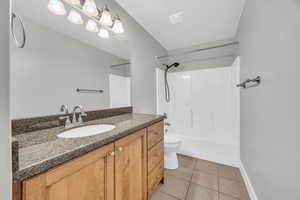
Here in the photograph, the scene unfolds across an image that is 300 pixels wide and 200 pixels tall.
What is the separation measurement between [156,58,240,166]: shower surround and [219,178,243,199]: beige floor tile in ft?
1.43

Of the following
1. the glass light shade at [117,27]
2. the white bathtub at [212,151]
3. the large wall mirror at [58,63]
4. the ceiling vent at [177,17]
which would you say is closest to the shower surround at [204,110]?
the white bathtub at [212,151]

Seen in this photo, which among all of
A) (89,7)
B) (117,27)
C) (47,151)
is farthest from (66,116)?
(117,27)

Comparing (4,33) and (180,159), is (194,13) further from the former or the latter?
(180,159)

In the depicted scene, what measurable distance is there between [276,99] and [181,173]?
1.44 m

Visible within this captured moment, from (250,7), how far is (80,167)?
205 centimetres

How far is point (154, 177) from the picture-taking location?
127 centimetres

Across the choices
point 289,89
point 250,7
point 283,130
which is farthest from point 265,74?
point 250,7

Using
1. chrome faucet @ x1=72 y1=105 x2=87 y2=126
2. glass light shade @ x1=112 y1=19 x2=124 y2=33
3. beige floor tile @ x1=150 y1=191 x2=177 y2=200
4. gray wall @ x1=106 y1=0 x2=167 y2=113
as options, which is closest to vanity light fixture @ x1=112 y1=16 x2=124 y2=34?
glass light shade @ x1=112 y1=19 x2=124 y2=33

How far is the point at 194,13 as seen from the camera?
1.62 m

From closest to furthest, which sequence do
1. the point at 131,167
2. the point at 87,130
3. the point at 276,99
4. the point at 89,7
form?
the point at 276,99
the point at 131,167
the point at 87,130
the point at 89,7

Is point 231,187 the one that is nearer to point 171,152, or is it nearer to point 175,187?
point 175,187

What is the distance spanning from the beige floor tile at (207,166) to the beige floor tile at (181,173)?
0.18 meters

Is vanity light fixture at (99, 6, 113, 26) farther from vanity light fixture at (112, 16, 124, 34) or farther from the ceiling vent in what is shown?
the ceiling vent

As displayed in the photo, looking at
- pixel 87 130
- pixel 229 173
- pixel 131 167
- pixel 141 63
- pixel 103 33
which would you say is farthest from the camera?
pixel 141 63
